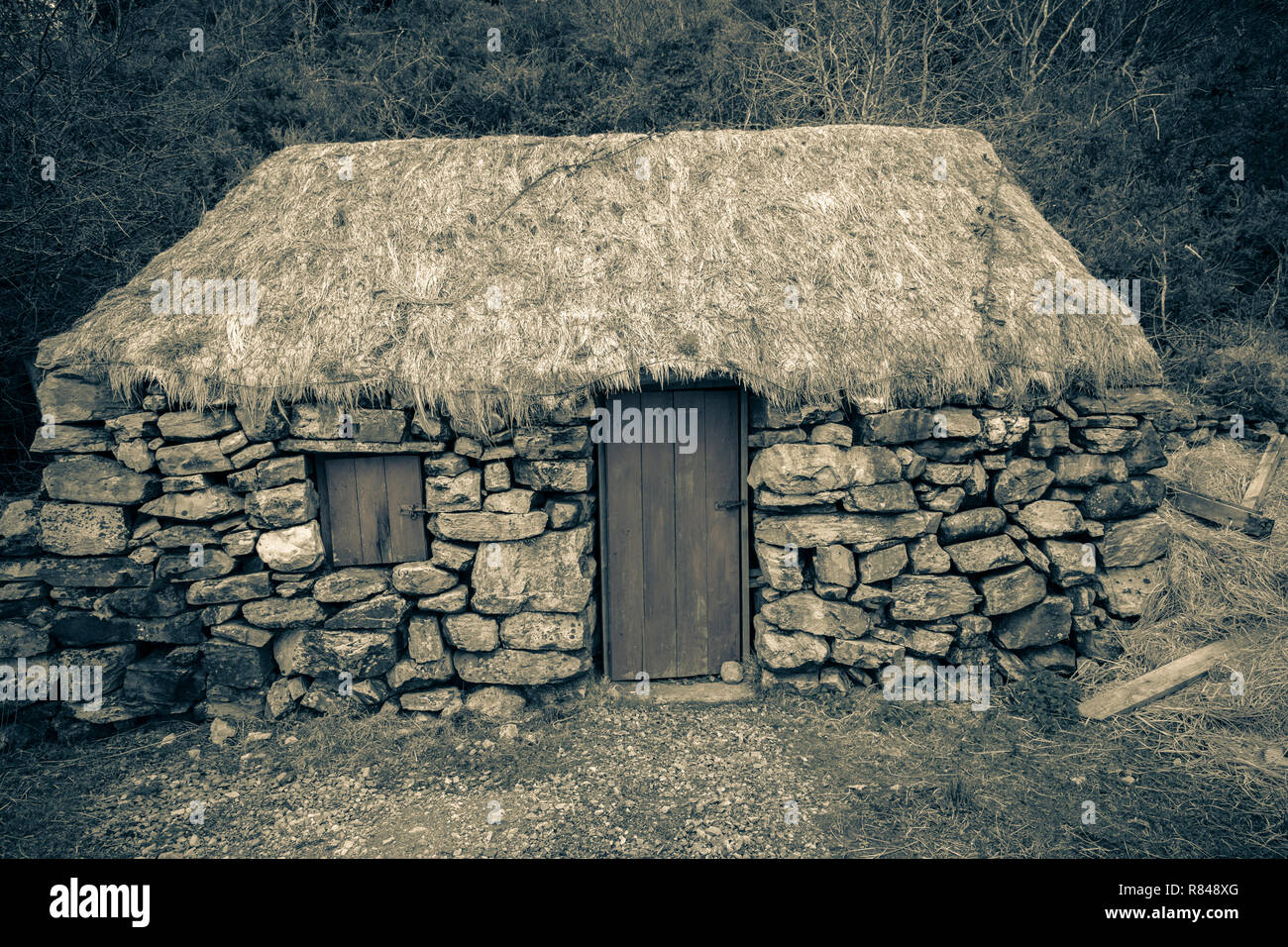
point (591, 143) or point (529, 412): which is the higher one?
point (591, 143)

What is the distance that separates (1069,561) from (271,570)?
19.1 ft

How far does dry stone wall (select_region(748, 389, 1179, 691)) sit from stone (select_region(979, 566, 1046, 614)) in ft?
0.03

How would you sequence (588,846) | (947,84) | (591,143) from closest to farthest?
(588,846)
(591,143)
(947,84)

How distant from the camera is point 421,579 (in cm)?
501

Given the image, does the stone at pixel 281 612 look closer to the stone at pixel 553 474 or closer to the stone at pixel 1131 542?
the stone at pixel 553 474

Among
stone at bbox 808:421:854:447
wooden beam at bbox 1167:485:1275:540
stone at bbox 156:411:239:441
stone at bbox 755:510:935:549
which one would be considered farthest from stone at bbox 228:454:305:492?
wooden beam at bbox 1167:485:1275:540

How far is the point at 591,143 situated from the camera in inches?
235

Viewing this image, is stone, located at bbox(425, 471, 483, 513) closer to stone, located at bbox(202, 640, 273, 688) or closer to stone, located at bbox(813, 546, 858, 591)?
stone, located at bbox(202, 640, 273, 688)

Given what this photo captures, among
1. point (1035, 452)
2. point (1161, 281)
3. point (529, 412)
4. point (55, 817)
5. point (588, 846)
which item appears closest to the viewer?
point (588, 846)

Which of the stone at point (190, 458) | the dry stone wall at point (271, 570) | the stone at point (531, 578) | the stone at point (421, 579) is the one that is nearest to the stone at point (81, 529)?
the dry stone wall at point (271, 570)

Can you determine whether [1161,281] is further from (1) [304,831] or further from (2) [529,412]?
(1) [304,831]
